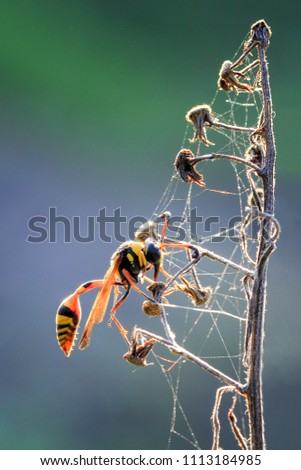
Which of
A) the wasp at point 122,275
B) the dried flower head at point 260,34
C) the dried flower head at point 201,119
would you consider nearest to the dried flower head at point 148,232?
the wasp at point 122,275

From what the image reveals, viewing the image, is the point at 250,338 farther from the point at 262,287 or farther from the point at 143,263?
the point at 143,263

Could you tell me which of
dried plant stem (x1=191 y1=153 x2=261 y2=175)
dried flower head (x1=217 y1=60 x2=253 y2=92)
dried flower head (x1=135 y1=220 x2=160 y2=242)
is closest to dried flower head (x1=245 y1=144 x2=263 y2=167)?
dried plant stem (x1=191 y1=153 x2=261 y2=175)

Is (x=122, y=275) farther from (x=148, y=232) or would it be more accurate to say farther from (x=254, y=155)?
(x=254, y=155)

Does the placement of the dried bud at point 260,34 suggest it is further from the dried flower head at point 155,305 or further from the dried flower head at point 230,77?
the dried flower head at point 155,305

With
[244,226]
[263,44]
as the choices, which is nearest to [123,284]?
[244,226]

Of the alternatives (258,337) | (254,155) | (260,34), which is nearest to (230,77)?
(260,34)
